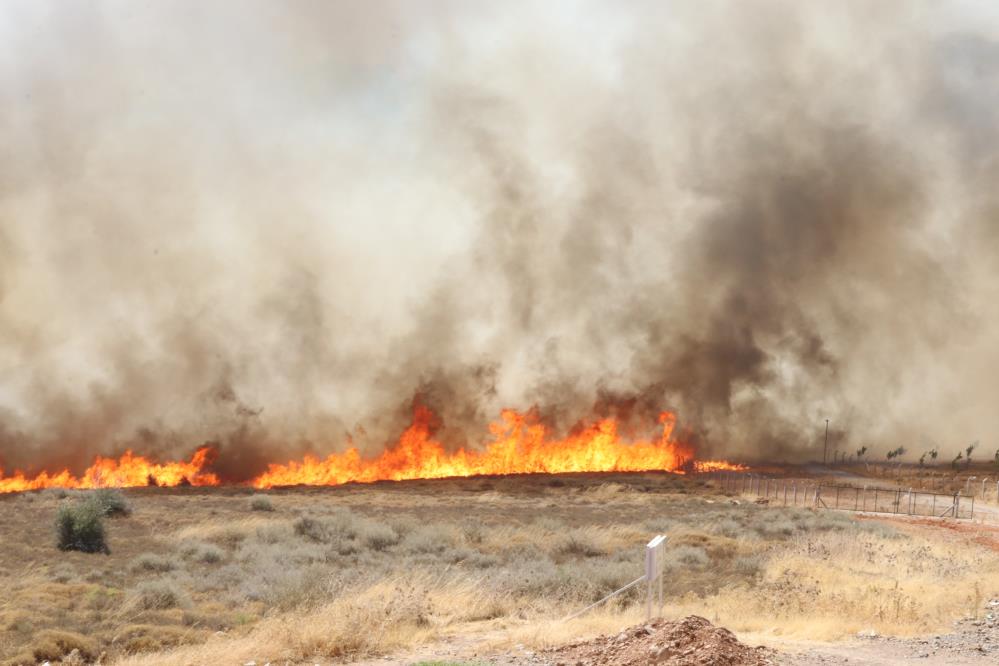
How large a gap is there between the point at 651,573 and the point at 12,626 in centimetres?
1341

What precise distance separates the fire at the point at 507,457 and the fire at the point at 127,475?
5557 millimetres

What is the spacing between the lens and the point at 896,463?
10938 centimetres

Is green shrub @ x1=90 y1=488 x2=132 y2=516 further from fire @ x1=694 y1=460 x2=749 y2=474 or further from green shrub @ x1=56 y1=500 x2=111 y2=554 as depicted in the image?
fire @ x1=694 y1=460 x2=749 y2=474

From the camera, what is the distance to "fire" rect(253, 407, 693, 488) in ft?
273

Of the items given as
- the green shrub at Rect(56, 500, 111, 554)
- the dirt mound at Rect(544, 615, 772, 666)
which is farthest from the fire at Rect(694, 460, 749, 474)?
the dirt mound at Rect(544, 615, 772, 666)

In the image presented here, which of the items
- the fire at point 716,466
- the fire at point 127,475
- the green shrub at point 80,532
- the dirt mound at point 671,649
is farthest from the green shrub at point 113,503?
the fire at point 716,466

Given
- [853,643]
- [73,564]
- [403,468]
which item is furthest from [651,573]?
[403,468]

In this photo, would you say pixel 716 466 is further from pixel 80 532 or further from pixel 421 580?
pixel 421 580

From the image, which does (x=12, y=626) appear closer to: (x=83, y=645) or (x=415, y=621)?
(x=83, y=645)

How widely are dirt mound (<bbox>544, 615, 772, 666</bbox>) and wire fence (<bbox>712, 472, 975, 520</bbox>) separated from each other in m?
42.2

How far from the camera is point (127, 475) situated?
2889 inches

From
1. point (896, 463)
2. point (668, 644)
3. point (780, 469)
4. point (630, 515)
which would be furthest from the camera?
point (896, 463)

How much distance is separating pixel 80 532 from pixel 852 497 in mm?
54339

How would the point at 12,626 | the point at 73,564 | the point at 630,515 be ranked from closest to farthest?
the point at 12,626, the point at 73,564, the point at 630,515
